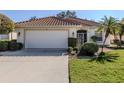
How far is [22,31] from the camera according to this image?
3052 cm

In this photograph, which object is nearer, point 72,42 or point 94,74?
point 94,74

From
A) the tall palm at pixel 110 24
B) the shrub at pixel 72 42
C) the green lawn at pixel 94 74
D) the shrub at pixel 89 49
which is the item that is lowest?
the green lawn at pixel 94 74

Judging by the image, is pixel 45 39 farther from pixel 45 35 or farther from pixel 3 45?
pixel 3 45

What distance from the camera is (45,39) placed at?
101 feet

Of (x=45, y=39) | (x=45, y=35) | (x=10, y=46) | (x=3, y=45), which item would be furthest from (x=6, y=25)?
(x=45, y=39)

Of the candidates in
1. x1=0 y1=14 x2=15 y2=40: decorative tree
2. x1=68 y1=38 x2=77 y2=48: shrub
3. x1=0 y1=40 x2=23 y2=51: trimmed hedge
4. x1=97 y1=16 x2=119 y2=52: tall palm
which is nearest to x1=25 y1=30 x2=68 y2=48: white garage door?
x1=68 y1=38 x2=77 y2=48: shrub

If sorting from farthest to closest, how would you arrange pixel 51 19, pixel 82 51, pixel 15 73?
pixel 51 19 → pixel 82 51 → pixel 15 73

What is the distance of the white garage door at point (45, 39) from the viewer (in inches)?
1204

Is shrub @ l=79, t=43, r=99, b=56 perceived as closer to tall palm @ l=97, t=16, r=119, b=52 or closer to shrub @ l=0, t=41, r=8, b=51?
tall palm @ l=97, t=16, r=119, b=52

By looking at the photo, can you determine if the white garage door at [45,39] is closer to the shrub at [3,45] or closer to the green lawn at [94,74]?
the shrub at [3,45]

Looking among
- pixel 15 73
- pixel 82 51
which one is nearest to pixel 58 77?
pixel 15 73

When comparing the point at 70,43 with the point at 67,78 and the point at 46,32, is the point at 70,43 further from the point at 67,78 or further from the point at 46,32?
the point at 67,78

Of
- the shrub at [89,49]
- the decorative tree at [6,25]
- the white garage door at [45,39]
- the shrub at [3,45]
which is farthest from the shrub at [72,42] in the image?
the shrub at [3,45]
